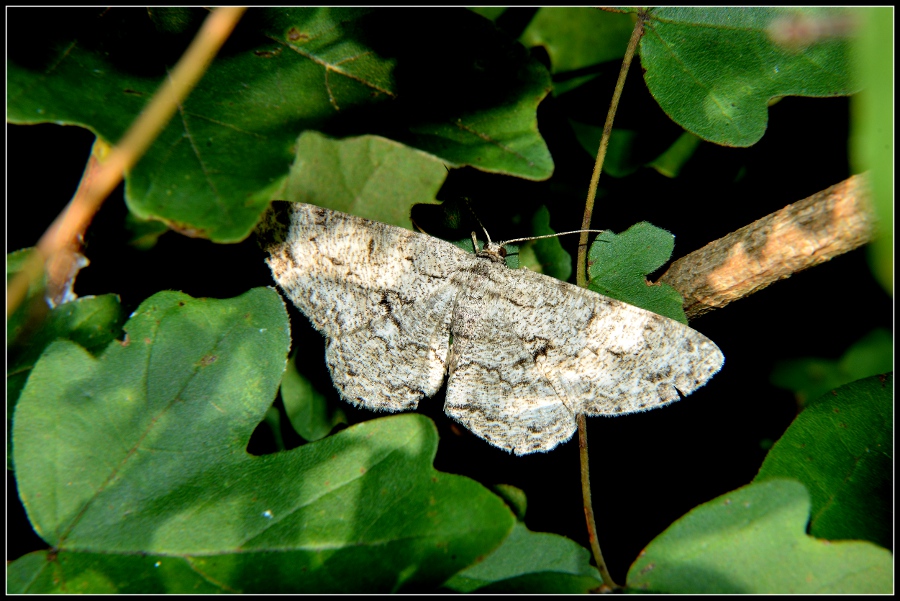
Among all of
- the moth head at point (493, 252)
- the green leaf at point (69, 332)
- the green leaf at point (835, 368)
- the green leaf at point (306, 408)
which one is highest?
the green leaf at point (835, 368)

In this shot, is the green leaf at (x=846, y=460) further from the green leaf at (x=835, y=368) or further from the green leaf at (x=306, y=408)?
the green leaf at (x=306, y=408)

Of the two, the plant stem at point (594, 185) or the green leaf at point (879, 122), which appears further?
the plant stem at point (594, 185)

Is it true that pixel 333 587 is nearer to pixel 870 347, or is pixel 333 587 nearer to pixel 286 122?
pixel 286 122

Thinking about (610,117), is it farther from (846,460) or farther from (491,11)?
(846,460)

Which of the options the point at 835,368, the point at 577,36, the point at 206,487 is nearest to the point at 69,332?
→ the point at 206,487

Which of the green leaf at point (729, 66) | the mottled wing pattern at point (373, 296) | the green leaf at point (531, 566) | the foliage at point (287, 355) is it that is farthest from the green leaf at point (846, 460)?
the mottled wing pattern at point (373, 296)

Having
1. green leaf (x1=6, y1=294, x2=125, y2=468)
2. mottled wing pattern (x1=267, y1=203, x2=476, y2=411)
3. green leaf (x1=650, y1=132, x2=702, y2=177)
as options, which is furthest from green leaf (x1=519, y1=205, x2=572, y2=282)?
green leaf (x1=6, y1=294, x2=125, y2=468)
